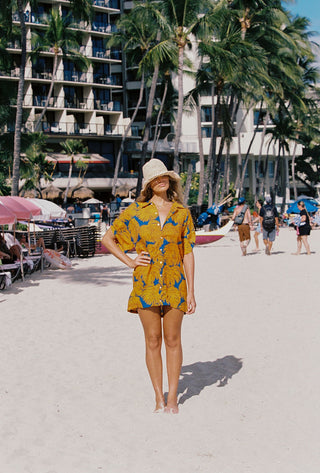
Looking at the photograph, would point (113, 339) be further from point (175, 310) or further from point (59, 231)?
point (59, 231)

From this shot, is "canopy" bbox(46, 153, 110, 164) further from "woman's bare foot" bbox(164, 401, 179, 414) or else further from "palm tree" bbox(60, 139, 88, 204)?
"woman's bare foot" bbox(164, 401, 179, 414)

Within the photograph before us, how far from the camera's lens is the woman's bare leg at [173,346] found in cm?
537

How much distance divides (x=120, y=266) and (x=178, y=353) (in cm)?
1336

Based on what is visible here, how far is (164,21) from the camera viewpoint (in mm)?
32531

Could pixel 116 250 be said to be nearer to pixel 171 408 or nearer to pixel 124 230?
pixel 124 230

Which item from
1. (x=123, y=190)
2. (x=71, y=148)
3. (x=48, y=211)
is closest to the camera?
(x=48, y=211)

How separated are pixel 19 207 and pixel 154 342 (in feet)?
36.2

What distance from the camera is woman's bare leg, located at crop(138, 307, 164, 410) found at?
17.6 ft

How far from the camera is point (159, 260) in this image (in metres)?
5.30

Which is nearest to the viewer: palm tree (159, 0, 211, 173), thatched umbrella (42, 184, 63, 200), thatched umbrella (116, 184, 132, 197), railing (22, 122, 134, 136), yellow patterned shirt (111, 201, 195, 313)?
yellow patterned shirt (111, 201, 195, 313)

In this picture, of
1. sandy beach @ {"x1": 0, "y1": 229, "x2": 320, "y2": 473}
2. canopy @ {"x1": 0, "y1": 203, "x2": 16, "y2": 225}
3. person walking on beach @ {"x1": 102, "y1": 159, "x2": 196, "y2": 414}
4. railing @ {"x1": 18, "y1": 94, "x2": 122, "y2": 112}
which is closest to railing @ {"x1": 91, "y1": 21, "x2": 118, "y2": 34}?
railing @ {"x1": 18, "y1": 94, "x2": 122, "y2": 112}

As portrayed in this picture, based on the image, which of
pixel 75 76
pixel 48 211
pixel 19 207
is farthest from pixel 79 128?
pixel 19 207

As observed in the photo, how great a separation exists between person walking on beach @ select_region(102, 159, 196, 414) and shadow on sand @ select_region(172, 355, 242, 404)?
0.60 meters

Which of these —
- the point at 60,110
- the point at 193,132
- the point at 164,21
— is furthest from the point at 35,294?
the point at 193,132
